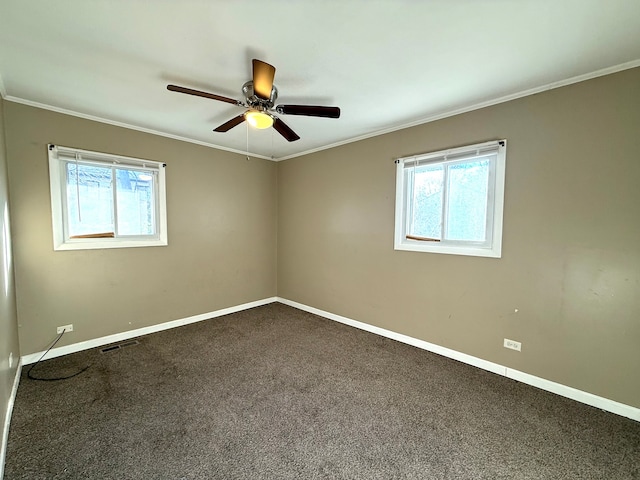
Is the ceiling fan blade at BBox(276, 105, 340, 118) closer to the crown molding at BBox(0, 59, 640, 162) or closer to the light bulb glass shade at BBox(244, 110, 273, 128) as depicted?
the light bulb glass shade at BBox(244, 110, 273, 128)

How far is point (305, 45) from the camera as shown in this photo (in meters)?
1.65

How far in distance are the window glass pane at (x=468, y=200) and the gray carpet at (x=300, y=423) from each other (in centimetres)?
130

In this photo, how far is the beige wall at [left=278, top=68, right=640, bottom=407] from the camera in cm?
184

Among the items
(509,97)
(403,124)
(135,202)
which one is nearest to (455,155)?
(509,97)

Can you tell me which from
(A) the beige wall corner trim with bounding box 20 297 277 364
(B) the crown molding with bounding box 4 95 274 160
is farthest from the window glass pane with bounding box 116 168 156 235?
(A) the beige wall corner trim with bounding box 20 297 277 364

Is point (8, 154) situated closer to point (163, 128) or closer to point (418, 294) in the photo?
point (163, 128)

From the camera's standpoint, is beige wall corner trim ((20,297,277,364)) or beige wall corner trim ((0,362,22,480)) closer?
beige wall corner trim ((0,362,22,480))

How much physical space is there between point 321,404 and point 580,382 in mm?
2017

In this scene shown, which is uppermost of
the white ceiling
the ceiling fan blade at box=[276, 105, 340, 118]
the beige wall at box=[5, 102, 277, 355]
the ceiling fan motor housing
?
the white ceiling

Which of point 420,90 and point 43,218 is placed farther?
point 43,218

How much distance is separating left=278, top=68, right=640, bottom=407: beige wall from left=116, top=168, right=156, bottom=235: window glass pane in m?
2.76

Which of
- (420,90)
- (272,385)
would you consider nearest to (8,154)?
(272,385)

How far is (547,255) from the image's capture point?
213 centimetres

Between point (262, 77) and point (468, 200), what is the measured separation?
84.7 inches
